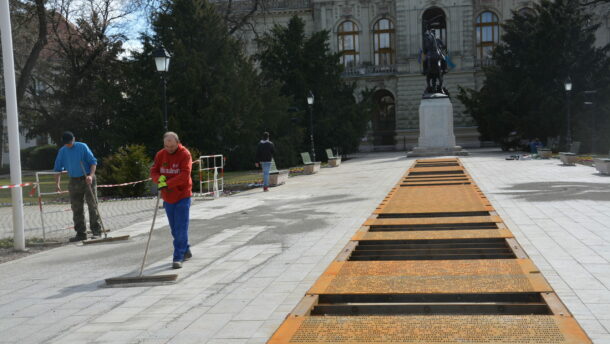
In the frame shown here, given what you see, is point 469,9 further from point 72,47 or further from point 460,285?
point 460,285

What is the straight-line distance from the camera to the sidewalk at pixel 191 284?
561 cm

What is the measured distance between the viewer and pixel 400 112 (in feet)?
188

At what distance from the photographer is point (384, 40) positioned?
6022 cm

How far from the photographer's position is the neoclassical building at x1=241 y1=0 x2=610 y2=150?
56.2 m

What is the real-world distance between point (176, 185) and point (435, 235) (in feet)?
12.9

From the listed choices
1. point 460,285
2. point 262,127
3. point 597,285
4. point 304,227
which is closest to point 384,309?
point 460,285

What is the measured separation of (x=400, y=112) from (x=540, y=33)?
19.5 metres

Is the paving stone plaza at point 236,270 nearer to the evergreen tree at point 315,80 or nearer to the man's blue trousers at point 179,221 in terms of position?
the man's blue trousers at point 179,221

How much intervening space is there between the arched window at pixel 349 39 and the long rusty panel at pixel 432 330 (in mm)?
56157

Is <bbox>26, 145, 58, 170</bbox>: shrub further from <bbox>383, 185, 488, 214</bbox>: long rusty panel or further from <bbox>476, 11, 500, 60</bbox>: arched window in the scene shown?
<bbox>383, 185, 488, 214</bbox>: long rusty panel

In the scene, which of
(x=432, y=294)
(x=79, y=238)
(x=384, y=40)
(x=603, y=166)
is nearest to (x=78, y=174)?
(x=79, y=238)

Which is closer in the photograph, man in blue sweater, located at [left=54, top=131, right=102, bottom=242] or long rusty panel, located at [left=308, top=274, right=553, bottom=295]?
long rusty panel, located at [left=308, top=274, right=553, bottom=295]

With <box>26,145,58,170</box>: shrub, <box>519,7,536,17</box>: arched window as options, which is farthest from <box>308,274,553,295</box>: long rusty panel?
<box>26,145,58,170</box>: shrub

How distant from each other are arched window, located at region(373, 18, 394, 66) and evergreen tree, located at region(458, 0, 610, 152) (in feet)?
65.9
